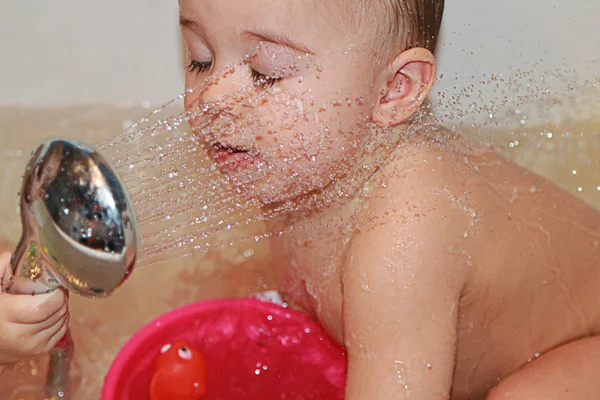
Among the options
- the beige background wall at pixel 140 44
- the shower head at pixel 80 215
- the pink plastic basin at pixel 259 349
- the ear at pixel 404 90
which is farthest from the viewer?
the beige background wall at pixel 140 44

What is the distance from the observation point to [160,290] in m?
1.33

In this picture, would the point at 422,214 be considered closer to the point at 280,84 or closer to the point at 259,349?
the point at 280,84

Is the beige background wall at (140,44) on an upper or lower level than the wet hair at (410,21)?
lower

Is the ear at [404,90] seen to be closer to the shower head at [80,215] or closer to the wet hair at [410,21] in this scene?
the wet hair at [410,21]

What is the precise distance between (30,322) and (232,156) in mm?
273

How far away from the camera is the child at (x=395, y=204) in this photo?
33.4 inches

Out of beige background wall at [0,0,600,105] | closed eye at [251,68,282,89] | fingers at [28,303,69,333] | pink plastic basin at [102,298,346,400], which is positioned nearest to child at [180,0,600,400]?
closed eye at [251,68,282,89]

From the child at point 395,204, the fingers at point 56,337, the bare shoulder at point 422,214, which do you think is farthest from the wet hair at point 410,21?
the fingers at point 56,337

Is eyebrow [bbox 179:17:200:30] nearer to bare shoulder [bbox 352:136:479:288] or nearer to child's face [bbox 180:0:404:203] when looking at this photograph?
child's face [bbox 180:0:404:203]

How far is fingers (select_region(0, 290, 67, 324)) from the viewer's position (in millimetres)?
817

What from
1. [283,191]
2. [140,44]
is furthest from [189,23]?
[140,44]

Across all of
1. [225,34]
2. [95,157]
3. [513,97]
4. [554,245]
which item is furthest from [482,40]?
[95,157]

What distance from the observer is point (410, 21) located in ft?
2.94

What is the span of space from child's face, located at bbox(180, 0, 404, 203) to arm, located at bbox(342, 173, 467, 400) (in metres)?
0.12
